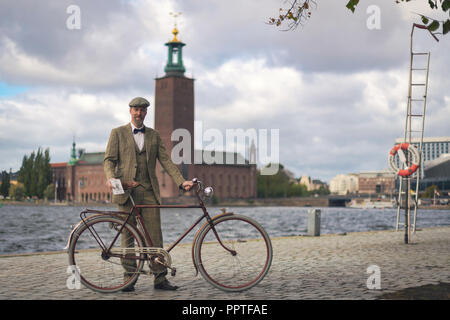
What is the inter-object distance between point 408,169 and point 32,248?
14.3 meters

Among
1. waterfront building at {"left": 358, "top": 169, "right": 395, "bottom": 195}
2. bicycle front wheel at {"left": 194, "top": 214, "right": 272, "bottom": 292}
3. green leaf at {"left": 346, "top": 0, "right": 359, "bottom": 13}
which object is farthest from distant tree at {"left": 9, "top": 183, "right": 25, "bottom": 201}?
waterfront building at {"left": 358, "top": 169, "right": 395, "bottom": 195}

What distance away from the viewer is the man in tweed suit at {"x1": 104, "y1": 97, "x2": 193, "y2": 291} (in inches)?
216

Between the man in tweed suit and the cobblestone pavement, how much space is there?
1.71 ft

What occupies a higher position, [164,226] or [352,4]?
[352,4]

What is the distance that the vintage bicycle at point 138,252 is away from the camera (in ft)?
17.2

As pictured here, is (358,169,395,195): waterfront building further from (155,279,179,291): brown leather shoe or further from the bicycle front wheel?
(155,279,179,291): brown leather shoe

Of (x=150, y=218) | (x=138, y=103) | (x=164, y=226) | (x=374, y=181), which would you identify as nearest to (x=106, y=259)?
(x=150, y=218)

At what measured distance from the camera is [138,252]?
17.4 ft

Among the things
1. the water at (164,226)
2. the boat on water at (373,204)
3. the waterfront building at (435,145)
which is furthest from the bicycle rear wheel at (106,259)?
the boat on water at (373,204)

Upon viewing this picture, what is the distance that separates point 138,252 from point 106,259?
0.37 meters

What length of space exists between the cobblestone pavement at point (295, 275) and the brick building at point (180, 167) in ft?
313

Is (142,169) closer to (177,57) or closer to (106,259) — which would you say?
(106,259)

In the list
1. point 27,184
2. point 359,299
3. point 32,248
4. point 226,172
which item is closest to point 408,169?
point 359,299

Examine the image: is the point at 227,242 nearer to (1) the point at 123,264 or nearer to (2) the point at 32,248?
(1) the point at 123,264
